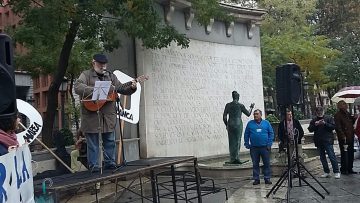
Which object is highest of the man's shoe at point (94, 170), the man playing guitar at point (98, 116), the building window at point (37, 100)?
the building window at point (37, 100)

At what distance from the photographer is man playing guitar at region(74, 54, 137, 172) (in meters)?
6.73

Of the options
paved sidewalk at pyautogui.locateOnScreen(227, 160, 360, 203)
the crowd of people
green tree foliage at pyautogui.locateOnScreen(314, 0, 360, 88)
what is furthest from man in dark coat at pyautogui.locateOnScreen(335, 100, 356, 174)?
green tree foliage at pyautogui.locateOnScreen(314, 0, 360, 88)

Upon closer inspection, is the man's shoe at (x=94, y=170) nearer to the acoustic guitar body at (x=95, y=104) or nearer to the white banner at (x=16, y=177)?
the acoustic guitar body at (x=95, y=104)

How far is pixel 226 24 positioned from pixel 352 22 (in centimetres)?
2496

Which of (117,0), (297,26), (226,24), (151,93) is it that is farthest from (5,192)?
(297,26)

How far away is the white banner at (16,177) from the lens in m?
3.24

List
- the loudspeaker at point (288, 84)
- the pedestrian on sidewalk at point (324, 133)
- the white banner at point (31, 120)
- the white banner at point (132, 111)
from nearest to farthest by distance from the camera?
1. the white banner at point (31, 120)
2. the loudspeaker at point (288, 84)
3. the white banner at point (132, 111)
4. the pedestrian on sidewalk at point (324, 133)

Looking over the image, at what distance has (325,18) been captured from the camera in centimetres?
4266

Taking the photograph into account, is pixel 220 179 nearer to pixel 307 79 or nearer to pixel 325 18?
pixel 307 79

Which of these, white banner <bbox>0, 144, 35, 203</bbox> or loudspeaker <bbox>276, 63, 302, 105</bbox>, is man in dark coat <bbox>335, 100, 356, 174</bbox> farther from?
white banner <bbox>0, 144, 35, 203</bbox>

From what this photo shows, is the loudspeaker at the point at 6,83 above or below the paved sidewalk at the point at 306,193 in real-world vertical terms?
above

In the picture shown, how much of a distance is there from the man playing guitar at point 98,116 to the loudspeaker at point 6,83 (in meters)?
2.67

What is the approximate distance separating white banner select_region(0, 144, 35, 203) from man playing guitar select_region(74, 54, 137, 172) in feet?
9.68

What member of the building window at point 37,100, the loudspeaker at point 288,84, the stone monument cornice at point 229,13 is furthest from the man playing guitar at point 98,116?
the building window at point 37,100
